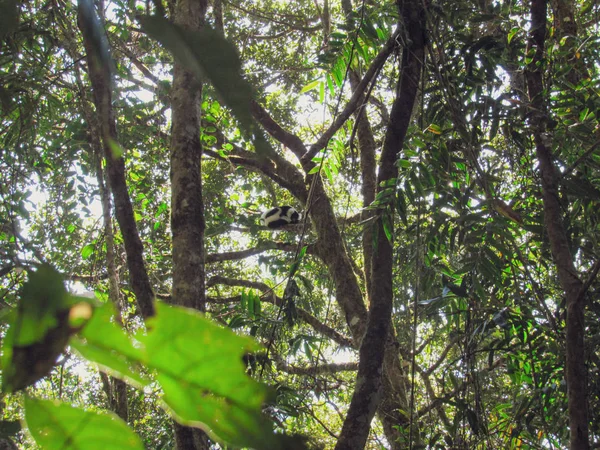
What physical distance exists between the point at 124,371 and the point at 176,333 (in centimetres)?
3

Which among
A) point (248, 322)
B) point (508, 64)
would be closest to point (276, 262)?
point (248, 322)

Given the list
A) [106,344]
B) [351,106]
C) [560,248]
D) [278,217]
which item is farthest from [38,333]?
[278,217]

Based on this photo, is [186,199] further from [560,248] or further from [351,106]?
[560,248]

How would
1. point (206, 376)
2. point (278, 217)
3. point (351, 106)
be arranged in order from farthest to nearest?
point (278, 217)
point (351, 106)
point (206, 376)

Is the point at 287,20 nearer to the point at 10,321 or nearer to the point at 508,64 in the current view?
the point at 508,64

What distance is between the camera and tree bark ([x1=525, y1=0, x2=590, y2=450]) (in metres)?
1.24

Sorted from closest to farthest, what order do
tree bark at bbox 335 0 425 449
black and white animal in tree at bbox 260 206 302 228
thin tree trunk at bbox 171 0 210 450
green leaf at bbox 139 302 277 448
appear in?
green leaf at bbox 139 302 277 448, tree bark at bbox 335 0 425 449, thin tree trunk at bbox 171 0 210 450, black and white animal in tree at bbox 260 206 302 228

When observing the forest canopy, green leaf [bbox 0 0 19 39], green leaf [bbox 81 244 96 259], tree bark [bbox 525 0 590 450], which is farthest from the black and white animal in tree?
green leaf [bbox 0 0 19 39]

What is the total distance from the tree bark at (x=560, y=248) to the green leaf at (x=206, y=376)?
1.30 m

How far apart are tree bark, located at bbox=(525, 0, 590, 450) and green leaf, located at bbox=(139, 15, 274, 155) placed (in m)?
1.28

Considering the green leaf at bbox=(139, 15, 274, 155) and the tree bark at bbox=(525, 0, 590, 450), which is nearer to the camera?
the green leaf at bbox=(139, 15, 274, 155)

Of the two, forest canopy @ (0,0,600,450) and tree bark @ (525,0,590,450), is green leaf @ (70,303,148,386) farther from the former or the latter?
tree bark @ (525,0,590,450)

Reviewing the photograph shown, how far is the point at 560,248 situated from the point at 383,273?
0.54 metres

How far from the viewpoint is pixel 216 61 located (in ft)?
0.54
